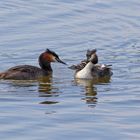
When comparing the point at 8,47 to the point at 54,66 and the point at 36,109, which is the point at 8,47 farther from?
the point at 36,109

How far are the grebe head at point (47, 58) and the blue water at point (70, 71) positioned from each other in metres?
0.32

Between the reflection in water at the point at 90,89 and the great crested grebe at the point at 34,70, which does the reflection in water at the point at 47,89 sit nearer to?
the great crested grebe at the point at 34,70

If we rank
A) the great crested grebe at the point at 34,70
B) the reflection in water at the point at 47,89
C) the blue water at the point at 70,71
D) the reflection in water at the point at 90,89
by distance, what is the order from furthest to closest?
the great crested grebe at the point at 34,70 < the reflection in water at the point at 47,89 < the reflection in water at the point at 90,89 < the blue water at the point at 70,71

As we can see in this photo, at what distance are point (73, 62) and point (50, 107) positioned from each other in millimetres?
5049

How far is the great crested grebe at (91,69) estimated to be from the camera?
61.5 feet

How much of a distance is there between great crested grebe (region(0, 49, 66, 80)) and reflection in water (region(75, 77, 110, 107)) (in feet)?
2.82

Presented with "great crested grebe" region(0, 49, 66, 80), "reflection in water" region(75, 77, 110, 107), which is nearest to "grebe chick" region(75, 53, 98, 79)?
"reflection in water" region(75, 77, 110, 107)

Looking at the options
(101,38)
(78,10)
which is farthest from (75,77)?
(78,10)

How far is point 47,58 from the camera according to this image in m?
19.2

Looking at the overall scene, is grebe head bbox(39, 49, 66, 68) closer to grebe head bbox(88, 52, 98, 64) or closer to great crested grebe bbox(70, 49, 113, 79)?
great crested grebe bbox(70, 49, 113, 79)

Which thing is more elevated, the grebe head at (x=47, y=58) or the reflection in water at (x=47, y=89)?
the grebe head at (x=47, y=58)

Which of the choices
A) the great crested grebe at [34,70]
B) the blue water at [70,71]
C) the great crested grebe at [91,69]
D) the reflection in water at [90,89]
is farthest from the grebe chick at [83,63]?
the reflection in water at [90,89]

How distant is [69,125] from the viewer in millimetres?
13258

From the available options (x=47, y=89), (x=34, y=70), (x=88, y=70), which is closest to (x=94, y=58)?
(x=88, y=70)
